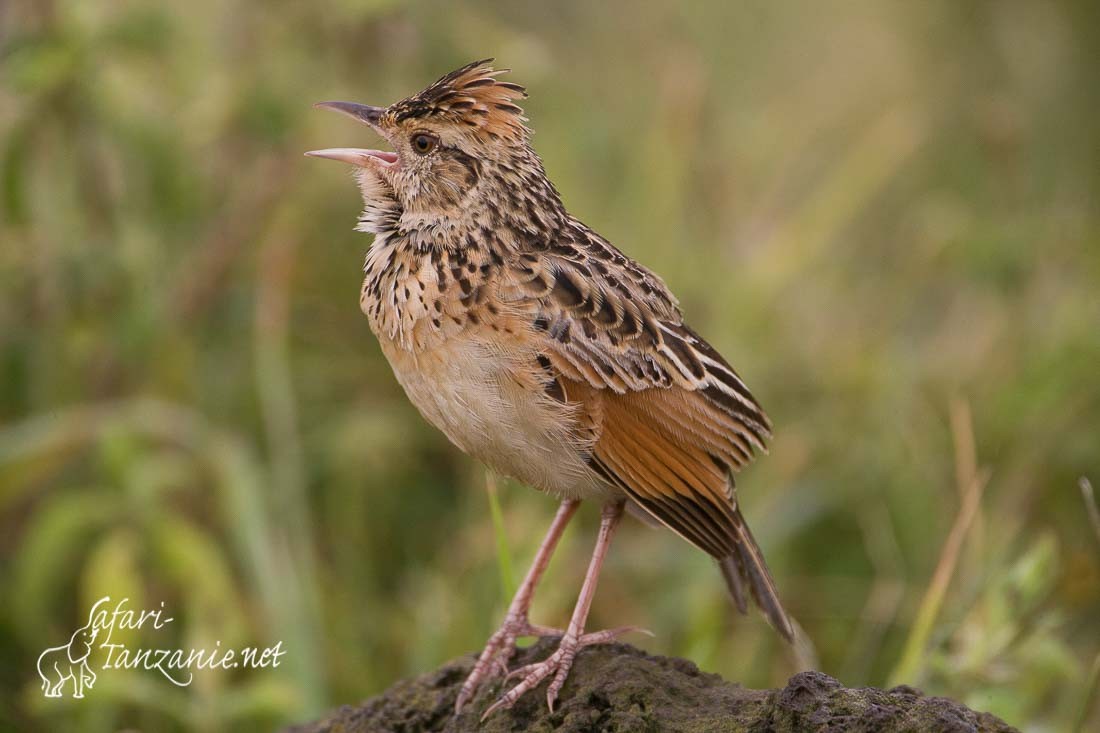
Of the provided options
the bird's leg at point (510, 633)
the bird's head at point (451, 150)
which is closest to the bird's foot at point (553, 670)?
the bird's leg at point (510, 633)

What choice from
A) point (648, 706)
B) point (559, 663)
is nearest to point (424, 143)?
point (559, 663)

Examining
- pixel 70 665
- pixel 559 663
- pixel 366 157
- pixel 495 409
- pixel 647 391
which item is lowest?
pixel 70 665

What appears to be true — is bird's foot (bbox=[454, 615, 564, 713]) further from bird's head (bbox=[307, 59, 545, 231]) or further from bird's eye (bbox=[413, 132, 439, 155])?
bird's eye (bbox=[413, 132, 439, 155])

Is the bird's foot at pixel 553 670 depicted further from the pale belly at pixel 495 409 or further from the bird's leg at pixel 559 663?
the pale belly at pixel 495 409

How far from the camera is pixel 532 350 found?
15.1ft

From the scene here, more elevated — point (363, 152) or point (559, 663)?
point (363, 152)

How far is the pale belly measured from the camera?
4516mm

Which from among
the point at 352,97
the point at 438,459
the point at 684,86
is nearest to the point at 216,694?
the point at 438,459

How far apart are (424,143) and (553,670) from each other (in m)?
1.72

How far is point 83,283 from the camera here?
22.7ft

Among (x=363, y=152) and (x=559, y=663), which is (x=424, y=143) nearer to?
(x=363, y=152)

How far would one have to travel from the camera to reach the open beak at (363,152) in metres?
4.98

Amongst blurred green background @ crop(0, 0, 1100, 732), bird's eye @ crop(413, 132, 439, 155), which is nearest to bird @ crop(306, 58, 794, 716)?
bird's eye @ crop(413, 132, 439, 155)

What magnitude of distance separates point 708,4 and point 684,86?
11.1ft
